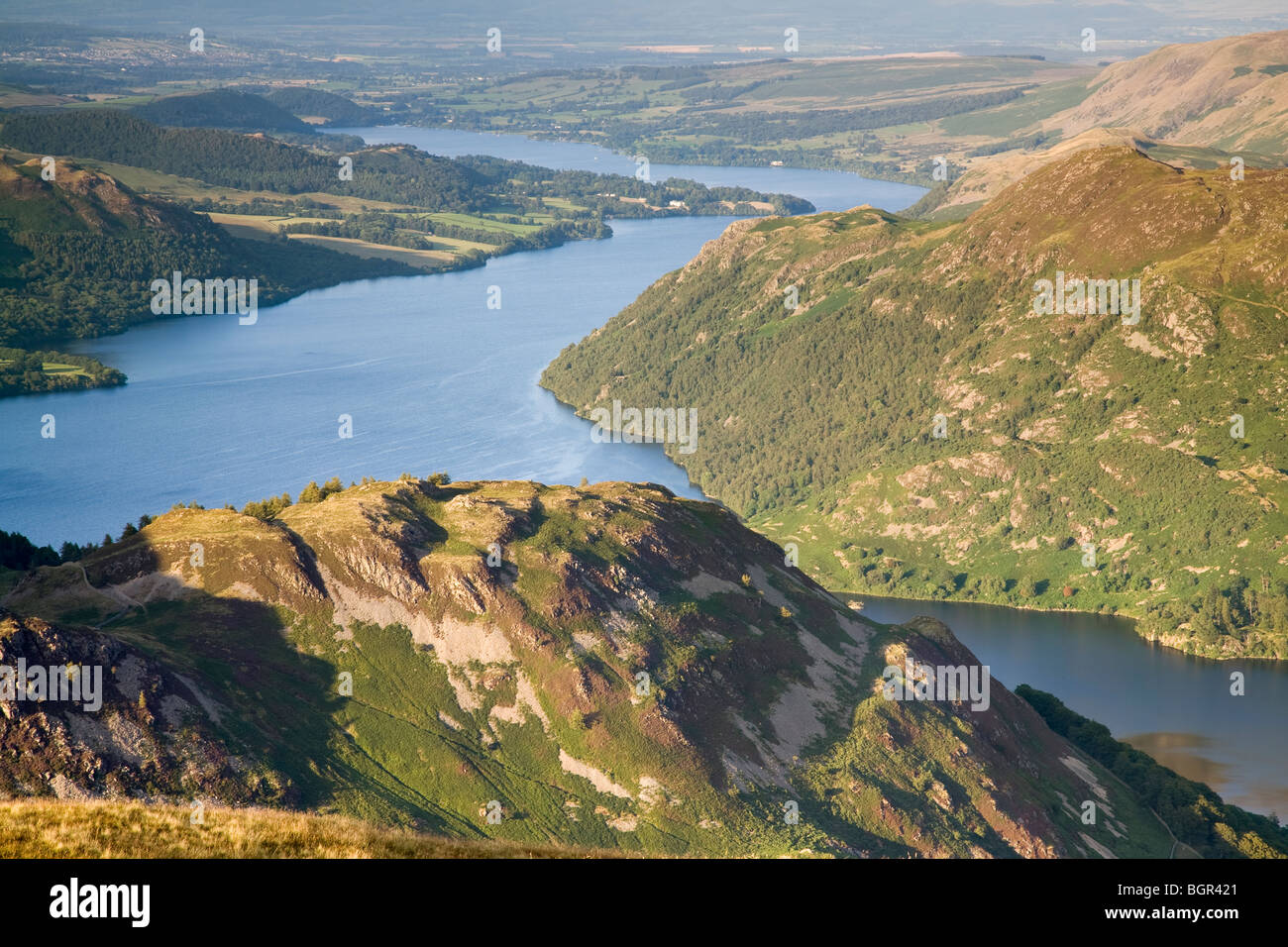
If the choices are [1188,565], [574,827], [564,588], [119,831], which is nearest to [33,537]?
[564,588]

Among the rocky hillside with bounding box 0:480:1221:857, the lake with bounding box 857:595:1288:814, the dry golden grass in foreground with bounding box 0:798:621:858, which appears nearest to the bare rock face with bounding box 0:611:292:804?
the rocky hillside with bounding box 0:480:1221:857

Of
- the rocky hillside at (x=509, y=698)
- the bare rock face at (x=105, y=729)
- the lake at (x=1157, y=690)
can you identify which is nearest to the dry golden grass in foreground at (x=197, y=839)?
the bare rock face at (x=105, y=729)

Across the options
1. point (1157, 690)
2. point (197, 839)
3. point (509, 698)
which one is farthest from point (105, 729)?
point (1157, 690)

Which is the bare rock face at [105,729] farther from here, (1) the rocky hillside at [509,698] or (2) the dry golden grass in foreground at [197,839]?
(2) the dry golden grass in foreground at [197,839]

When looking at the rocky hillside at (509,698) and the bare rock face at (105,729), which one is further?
the rocky hillside at (509,698)

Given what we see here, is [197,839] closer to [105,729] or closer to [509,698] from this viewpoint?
[105,729]

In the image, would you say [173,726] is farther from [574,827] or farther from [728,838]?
[728,838]
